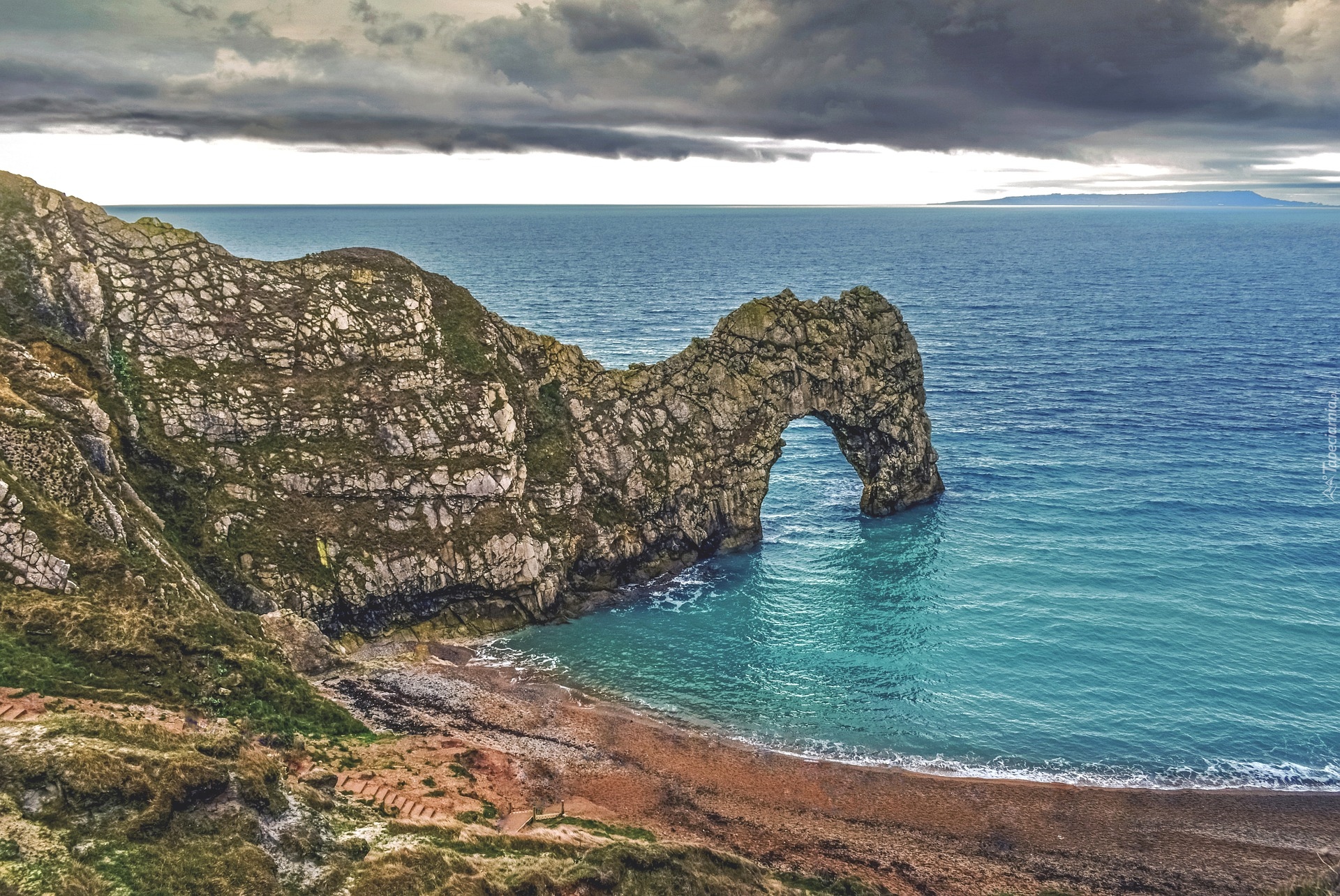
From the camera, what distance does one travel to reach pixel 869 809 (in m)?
41.6

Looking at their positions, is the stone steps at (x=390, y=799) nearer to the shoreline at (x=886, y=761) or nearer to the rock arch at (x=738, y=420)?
the shoreline at (x=886, y=761)

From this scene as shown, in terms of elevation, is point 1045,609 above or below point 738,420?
below

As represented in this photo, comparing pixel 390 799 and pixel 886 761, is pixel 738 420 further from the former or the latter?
pixel 390 799

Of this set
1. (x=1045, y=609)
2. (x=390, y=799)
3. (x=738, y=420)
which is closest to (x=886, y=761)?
(x=1045, y=609)

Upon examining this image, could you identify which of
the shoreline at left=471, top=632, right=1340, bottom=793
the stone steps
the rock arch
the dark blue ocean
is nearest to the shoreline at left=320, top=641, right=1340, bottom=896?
the shoreline at left=471, top=632, right=1340, bottom=793

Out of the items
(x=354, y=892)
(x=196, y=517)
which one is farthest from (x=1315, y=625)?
(x=196, y=517)

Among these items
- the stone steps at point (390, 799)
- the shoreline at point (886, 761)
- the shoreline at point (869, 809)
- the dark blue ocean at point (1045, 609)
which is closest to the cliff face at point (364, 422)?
the dark blue ocean at point (1045, 609)

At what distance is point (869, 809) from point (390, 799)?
73.9ft

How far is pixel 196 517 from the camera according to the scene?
49.5 metres

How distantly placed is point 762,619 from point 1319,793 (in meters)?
30.9

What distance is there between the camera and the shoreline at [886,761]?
42.8 m

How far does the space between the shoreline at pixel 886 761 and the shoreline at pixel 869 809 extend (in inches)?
11.6

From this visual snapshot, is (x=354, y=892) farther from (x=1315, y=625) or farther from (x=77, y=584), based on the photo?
(x=1315, y=625)

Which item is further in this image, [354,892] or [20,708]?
[20,708]
